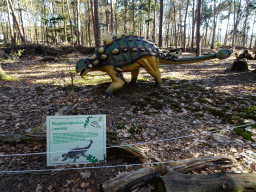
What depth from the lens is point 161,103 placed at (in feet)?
15.5

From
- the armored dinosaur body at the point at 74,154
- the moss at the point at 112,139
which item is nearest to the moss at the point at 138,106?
the moss at the point at 112,139

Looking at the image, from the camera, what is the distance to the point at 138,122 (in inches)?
146

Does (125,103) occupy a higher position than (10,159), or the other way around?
(125,103)

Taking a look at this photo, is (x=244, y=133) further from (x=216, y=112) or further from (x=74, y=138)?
(x=74, y=138)

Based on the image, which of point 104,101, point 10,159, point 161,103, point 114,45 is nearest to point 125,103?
point 104,101

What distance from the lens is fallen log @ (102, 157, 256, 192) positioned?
1.80m

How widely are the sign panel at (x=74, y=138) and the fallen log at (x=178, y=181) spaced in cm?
54

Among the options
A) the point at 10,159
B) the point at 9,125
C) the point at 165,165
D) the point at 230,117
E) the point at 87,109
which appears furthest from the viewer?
the point at 87,109

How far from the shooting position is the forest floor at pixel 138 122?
7.61 feet

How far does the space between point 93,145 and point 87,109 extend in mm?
2005

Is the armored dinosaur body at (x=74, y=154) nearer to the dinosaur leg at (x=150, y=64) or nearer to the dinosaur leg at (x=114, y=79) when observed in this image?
the dinosaur leg at (x=114, y=79)

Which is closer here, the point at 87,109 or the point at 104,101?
the point at 87,109

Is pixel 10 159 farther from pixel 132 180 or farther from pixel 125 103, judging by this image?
pixel 125 103

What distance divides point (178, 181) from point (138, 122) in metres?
1.94
